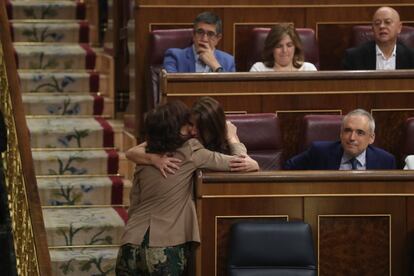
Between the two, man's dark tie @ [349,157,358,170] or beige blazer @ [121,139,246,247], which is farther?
man's dark tie @ [349,157,358,170]

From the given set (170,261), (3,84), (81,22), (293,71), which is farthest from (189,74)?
(81,22)

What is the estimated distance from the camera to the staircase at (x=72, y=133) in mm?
5590

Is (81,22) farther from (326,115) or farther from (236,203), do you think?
(236,203)

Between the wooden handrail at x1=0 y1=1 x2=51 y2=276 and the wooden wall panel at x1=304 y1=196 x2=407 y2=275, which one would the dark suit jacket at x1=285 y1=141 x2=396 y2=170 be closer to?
the wooden wall panel at x1=304 y1=196 x2=407 y2=275

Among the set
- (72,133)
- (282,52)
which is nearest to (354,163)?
(282,52)

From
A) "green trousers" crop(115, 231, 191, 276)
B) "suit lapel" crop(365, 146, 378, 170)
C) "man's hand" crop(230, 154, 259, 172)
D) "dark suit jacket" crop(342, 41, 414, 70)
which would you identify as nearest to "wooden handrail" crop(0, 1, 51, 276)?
"green trousers" crop(115, 231, 191, 276)

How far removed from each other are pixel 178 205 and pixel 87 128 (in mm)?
2179

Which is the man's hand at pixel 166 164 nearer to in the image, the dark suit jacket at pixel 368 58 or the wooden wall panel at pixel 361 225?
the wooden wall panel at pixel 361 225

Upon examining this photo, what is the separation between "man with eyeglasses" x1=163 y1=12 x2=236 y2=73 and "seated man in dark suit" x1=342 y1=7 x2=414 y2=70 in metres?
0.61

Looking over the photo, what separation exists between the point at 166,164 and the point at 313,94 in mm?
1254

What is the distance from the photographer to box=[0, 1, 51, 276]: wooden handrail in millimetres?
4551

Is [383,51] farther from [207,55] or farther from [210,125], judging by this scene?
[210,125]

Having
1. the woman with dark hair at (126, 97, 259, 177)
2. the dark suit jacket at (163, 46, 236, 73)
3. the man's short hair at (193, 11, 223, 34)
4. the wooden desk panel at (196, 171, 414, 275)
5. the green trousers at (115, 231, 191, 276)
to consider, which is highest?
the man's short hair at (193, 11, 223, 34)

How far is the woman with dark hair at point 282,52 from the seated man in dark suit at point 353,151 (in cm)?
86
